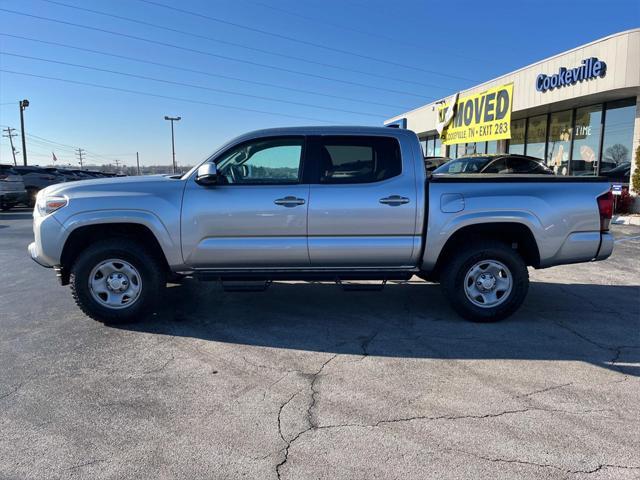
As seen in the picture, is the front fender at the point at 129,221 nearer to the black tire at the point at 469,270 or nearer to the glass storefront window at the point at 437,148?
the black tire at the point at 469,270

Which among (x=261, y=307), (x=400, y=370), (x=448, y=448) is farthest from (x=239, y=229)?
(x=448, y=448)

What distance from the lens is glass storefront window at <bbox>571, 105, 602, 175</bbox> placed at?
15773mm

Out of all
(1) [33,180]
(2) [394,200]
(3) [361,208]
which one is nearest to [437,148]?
(1) [33,180]

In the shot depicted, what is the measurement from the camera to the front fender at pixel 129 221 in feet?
15.3

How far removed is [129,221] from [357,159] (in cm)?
242

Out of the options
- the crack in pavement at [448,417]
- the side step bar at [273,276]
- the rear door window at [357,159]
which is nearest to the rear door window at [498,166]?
the rear door window at [357,159]

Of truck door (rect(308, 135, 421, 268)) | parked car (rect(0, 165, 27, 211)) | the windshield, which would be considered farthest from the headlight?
parked car (rect(0, 165, 27, 211))

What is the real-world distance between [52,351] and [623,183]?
16.1m

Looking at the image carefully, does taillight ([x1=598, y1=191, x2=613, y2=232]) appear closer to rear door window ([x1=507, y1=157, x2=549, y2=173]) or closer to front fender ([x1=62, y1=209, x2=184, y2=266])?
front fender ([x1=62, y1=209, x2=184, y2=266])

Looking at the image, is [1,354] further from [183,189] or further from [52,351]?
[183,189]

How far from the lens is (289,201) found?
474 centimetres

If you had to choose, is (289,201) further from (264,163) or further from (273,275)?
(273,275)

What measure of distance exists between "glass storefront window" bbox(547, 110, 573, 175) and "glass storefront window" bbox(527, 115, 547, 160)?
1.38 feet

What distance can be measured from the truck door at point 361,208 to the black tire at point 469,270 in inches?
18.6
